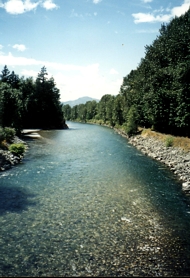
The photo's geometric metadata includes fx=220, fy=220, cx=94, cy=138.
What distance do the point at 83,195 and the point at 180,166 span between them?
17159 millimetres

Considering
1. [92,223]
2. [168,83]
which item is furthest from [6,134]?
[168,83]

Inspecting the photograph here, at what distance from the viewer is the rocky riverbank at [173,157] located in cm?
2853

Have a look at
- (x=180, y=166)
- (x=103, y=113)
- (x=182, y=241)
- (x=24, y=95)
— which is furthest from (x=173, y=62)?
(x=103, y=113)

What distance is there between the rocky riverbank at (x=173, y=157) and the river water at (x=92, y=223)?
4.36 ft

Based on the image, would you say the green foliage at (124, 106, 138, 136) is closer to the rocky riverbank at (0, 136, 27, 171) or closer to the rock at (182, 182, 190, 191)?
the rocky riverbank at (0, 136, 27, 171)

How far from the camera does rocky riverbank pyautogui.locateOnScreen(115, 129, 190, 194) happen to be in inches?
1123

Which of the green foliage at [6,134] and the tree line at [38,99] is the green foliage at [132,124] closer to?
the green foliage at [6,134]

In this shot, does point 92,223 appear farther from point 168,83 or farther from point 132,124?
point 132,124

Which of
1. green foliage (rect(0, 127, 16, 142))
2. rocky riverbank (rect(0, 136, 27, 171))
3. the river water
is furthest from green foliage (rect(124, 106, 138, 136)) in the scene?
rocky riverbank (rect(0, 136, 27, 171))

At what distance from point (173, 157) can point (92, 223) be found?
996 inches

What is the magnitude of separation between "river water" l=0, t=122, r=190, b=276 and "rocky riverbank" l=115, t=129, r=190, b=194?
52.4 inches

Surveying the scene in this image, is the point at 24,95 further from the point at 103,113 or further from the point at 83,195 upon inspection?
the point at 83,195

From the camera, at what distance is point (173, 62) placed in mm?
53312

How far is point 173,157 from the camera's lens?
38.0m
